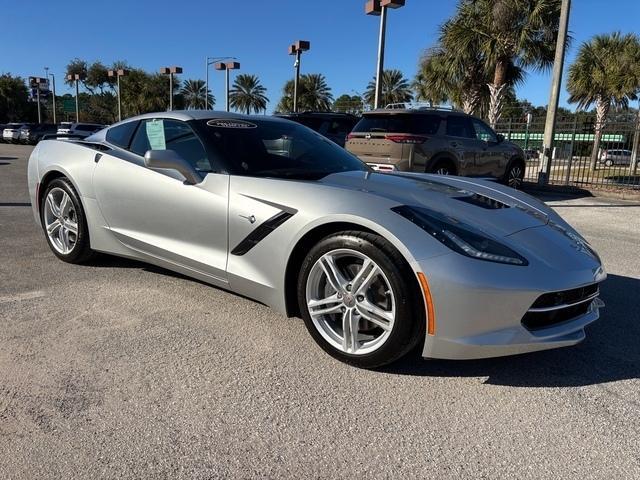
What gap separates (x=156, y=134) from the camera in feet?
13.5

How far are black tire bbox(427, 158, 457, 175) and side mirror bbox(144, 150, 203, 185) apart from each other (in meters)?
6.60

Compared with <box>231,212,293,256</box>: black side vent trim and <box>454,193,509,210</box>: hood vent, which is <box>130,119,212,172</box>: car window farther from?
<box>454,193,509,210</box>: hood vent

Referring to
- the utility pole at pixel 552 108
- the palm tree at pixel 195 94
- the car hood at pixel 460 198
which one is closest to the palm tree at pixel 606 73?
the utility pole at pixel 552 108

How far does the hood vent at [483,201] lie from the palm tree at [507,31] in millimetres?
16650

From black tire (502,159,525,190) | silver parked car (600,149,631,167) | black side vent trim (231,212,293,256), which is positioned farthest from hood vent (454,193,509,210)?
silver parked car (600,149,631,167)

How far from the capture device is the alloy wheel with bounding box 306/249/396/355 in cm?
276

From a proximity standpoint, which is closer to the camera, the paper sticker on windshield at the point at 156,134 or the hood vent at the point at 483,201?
the hood vent at the point at 483,201

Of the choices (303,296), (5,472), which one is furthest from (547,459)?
(5,472)

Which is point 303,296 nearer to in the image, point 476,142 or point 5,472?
point 5,472

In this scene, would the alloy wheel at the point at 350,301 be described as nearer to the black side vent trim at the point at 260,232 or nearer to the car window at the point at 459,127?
the black side vent trim at the point at 260,232

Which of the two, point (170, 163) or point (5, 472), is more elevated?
point (170, 163)

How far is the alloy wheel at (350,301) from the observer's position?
2.76m

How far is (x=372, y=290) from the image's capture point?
2816mm

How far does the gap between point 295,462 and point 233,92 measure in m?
66.8
